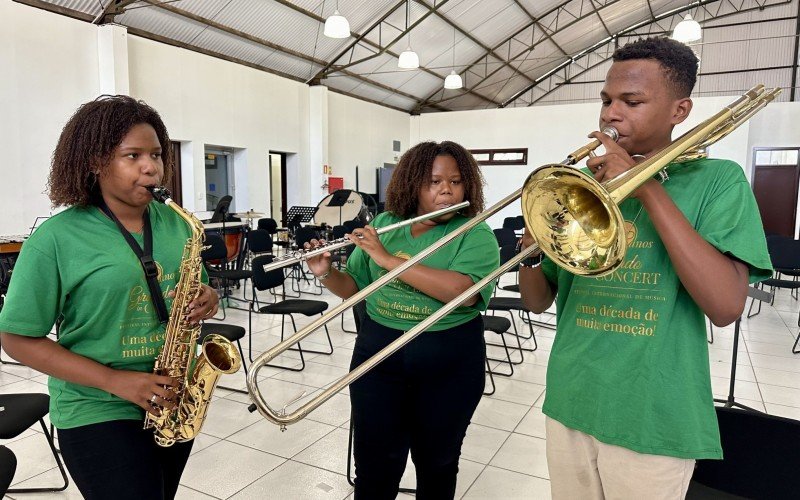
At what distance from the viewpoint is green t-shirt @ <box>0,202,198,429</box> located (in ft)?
4.53

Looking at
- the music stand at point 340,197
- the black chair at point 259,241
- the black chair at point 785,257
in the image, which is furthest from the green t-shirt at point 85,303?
the music stand at point 340,197

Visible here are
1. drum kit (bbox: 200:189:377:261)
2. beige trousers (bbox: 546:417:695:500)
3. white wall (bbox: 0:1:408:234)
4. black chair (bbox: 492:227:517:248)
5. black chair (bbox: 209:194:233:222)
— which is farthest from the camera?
drum kit (bbox: 200:189:377:261)

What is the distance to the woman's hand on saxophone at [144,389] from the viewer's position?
4.68 feet

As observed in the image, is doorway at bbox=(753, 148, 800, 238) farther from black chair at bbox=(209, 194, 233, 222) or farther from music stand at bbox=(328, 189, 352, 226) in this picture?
black chair at bbox=(209, 194, 233, 222)

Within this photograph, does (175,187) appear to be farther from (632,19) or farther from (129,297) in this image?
(632,19)

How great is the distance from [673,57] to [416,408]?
1341mm

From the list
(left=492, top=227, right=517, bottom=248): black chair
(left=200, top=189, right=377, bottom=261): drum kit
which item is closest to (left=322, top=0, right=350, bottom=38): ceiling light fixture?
(left=200, top=189, right=377, bottom=261): drum kit

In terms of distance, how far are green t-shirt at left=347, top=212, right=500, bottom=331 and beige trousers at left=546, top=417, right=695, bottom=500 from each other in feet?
1.87

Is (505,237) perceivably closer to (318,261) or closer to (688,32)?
(688,32)

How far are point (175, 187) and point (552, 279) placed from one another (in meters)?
10.8

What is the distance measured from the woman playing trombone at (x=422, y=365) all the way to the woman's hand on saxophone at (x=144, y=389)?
628 mm

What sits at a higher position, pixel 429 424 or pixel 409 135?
pixel 409 135

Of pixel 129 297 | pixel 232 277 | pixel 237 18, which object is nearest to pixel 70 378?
pixel 129 297

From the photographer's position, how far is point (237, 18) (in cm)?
1097
